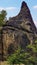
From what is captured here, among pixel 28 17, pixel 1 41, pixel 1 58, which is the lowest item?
pixel 1 58

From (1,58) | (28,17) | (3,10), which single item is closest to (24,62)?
(1,58)

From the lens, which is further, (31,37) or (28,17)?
(28,17)

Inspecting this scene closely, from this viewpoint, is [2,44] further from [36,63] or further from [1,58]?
[36,63]

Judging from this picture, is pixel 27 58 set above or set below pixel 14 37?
below

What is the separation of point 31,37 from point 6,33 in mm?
1841

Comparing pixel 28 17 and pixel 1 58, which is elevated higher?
pixel 28 17

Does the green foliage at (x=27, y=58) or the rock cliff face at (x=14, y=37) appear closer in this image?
the green foliage at (x=27, y=58)

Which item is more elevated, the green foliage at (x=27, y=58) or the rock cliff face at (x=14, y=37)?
the rock cliff face at (x=14, y=37)

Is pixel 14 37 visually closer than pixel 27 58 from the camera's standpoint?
No

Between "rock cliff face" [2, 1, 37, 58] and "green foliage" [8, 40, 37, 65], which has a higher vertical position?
"rock cliff face" [2, 1, 37, 58]

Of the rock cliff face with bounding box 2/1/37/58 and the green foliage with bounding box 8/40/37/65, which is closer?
the green foliage with bounding box 8/40/37/65

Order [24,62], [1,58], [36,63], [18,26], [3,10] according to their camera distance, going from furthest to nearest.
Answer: [3,10]
[18,26]
[1,58]
[24,62]
[36,63]

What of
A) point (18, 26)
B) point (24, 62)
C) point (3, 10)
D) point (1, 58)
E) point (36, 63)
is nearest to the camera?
point (36, 63)

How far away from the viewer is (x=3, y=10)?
28.6m
